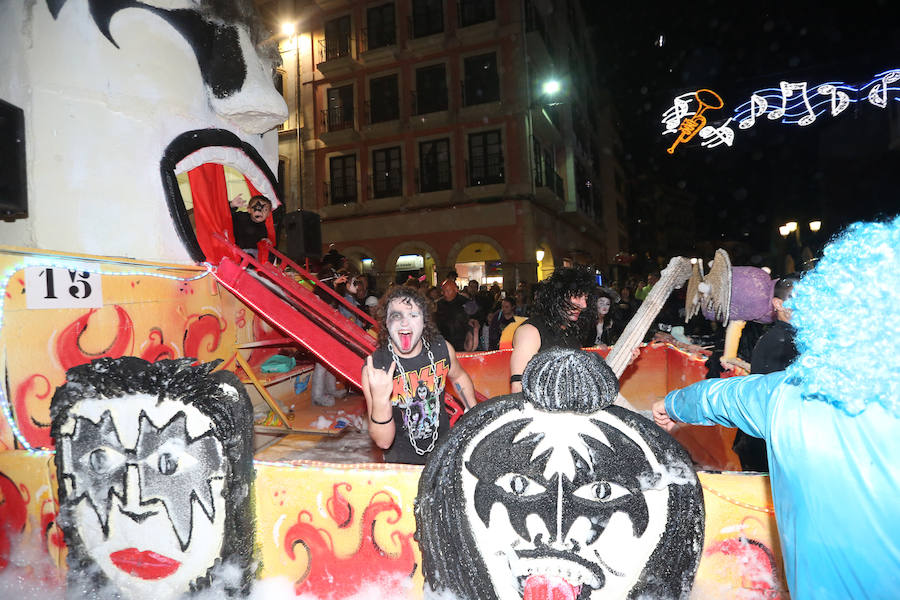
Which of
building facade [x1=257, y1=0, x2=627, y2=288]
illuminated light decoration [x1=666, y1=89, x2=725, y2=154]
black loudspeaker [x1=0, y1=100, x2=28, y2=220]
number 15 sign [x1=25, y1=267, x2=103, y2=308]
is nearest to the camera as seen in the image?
black loudspeaker [x1=0, y1=100, x2=28, y2=220]

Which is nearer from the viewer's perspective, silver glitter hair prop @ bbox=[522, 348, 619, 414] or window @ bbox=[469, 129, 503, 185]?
silver glitter hair prop @ bbox=[522, 348, 619, 414]

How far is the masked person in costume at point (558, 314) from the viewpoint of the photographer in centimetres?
295

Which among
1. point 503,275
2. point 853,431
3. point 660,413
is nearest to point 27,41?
point 660,413

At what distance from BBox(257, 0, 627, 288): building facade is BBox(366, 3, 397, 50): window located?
43 millimetres

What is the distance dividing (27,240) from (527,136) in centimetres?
1729

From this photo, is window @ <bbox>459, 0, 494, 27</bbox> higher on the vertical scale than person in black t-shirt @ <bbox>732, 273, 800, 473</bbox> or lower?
higher

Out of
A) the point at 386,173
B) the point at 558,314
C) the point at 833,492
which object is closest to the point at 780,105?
the point at 558,314

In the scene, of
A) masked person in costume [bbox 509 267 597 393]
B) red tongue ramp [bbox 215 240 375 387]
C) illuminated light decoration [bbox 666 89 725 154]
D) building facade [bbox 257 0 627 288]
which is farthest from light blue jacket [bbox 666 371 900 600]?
building facade [bbox 257 0 627 288]

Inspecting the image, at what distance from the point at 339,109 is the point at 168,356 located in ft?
63.3

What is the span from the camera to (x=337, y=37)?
69.7 feet

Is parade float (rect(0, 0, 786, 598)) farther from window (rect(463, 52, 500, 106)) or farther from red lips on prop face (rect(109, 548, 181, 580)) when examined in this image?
window (rect(463, 52, 500, 106))

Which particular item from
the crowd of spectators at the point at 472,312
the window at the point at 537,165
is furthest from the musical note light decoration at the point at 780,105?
the window at the point at 537,165

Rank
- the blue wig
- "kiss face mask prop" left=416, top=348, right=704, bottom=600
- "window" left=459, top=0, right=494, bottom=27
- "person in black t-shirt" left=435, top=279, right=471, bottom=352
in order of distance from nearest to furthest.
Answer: the blue wig, "kiss face mask prop" left=416, top=348, right=704, bottom=600, "person in black t-shirt" left=435, top=279, right=471, bottom=352, "window" left=459, top=0, right=494, bottom=27

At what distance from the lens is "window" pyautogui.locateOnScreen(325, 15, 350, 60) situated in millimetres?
21009
